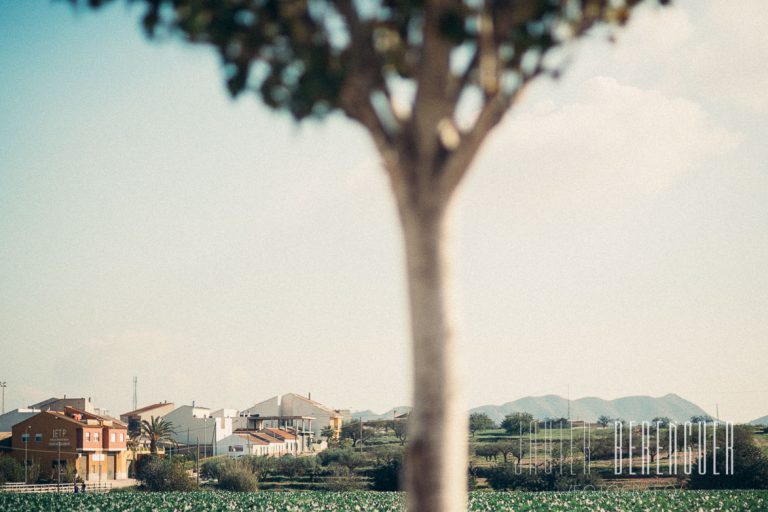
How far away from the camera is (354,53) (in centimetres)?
752

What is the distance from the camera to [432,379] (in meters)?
7.15

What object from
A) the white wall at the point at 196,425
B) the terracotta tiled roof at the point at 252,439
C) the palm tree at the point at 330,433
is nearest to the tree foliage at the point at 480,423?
the palm tree at the point at 330,433

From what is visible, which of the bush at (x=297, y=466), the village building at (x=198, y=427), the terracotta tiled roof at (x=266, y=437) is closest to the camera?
the bush at (x=297, y=466)

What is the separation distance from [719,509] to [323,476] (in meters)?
46.3

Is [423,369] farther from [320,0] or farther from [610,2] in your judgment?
[610,2]

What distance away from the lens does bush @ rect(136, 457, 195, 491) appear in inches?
2788

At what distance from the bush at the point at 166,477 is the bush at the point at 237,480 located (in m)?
2.72

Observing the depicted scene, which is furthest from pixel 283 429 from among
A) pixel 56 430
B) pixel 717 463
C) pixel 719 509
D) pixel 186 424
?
pixel 719 509

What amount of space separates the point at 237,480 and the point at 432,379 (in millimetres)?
67286

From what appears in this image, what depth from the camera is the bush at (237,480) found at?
70.6 metres

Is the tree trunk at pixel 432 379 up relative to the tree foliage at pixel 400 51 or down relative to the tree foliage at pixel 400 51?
down

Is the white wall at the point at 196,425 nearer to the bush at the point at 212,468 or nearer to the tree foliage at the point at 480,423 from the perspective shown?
the bush at the point at 212,468

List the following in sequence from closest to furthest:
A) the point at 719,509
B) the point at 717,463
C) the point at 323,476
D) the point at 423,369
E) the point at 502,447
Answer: the point at 423,369, the point at 719,509, the point at 717,463, the point at 323,476, the point at 502,447

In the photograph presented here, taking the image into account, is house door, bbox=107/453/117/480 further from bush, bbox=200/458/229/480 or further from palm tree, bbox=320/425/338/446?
palm tree, bbox=320/425/338/446
